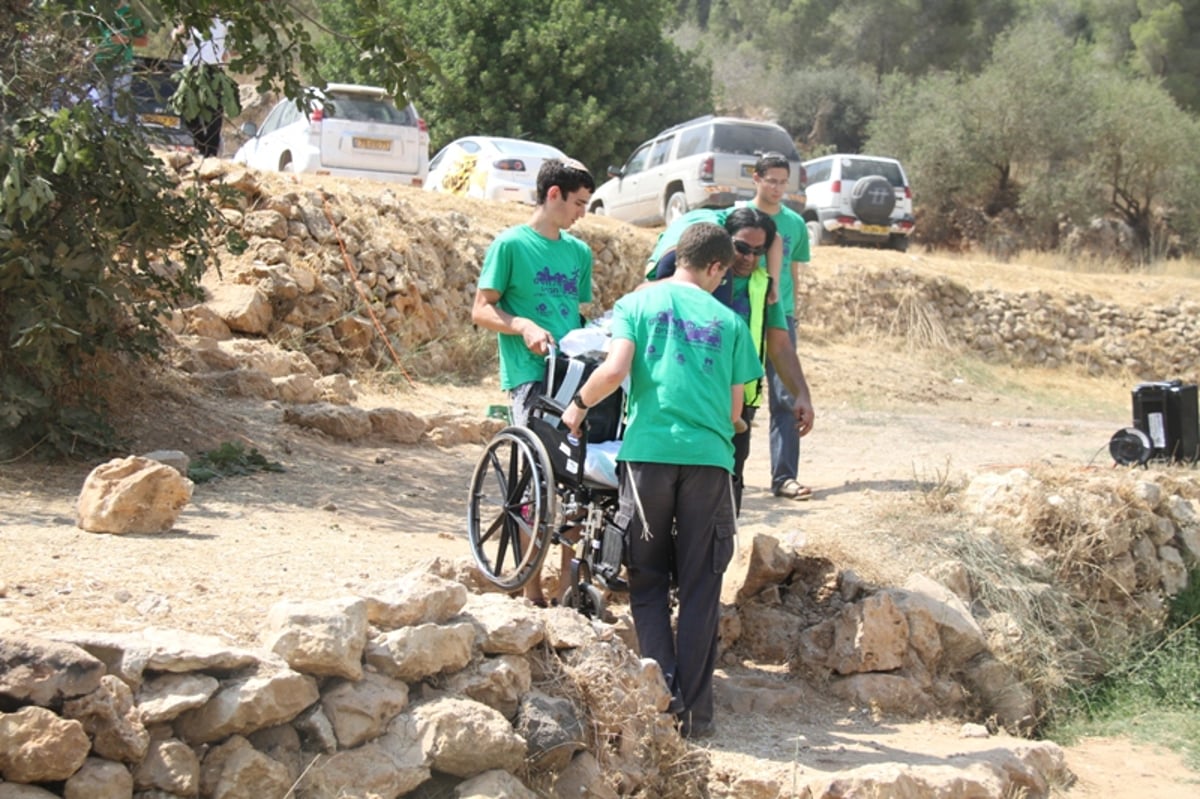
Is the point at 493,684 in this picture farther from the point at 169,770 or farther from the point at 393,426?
the point at 393,426

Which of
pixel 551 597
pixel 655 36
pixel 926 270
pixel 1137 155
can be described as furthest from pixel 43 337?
pixel 1137 155

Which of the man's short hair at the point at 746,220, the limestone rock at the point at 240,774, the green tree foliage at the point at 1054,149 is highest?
the green tree foliage at the point at 1054,149

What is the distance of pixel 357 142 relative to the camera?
16.3m

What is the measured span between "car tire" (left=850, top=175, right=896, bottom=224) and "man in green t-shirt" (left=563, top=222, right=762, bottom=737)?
16.4 metres

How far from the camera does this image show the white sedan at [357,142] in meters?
16.1

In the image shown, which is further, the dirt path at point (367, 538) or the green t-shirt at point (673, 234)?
the green t-shirt at point (673, 234)

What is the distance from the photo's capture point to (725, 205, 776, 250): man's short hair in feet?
19.7

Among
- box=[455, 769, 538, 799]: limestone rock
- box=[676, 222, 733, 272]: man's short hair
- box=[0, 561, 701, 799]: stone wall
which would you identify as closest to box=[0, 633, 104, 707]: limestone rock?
box=[0, 561, 701, 799]: stone wall

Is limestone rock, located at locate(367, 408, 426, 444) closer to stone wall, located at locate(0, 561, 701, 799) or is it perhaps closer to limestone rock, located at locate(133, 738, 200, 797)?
stone wall, located at locate(0, 561, 701, 799)

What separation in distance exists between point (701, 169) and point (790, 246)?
436 inches

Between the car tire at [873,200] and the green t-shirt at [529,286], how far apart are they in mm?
15934

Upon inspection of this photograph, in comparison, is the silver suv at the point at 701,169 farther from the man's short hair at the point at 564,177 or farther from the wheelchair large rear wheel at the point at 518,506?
the wheelchair large rear wheel at the point at 518,506

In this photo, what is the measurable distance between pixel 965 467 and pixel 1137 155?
2177 centimetres

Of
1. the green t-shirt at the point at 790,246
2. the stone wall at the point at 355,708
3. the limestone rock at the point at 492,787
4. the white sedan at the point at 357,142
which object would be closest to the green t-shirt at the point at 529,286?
the stone wall at the point at 355,708
